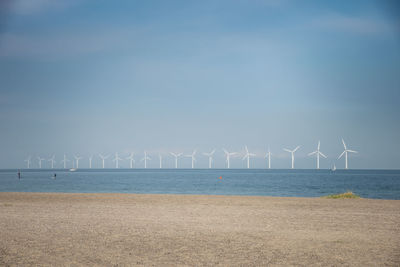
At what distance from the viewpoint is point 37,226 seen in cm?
1405

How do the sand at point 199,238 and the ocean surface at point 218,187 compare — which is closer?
the sand at point 199,238

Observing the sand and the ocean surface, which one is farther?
the ocean surface

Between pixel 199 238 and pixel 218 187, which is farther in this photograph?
pixel 218 187

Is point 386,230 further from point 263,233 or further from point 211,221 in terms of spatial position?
point 211,221

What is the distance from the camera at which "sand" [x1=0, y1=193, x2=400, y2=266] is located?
9164 mm

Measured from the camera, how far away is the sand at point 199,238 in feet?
30.1

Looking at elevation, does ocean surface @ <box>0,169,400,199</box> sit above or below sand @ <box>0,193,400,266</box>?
below

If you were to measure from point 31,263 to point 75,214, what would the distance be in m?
9.43

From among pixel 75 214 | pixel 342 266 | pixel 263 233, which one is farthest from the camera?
pixel 75 214

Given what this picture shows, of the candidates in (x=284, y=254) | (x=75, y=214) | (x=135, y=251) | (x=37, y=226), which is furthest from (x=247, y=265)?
(x=75, y=214)

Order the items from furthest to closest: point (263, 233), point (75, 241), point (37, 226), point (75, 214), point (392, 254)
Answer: point (75, 214)
point (37, 226)
point (263, 233)
point (75, 241)
point (392, 254)

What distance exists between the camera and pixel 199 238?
11.8 metres

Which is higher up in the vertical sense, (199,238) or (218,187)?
(199,238)

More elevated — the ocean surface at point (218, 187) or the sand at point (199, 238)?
the sand at point (199, 238)
